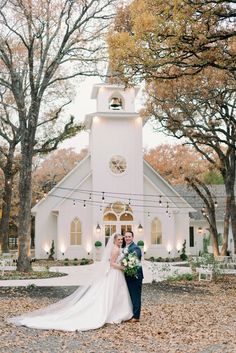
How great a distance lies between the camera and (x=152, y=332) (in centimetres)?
891

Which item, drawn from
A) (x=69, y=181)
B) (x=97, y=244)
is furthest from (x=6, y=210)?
(x=97, y=244)

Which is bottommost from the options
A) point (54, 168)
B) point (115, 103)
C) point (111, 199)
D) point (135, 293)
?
point (135, 293)

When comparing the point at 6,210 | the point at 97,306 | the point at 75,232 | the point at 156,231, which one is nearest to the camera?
the point at 97,306

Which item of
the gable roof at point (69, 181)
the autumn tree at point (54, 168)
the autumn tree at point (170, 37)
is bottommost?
the gable roof at point (69, 181)

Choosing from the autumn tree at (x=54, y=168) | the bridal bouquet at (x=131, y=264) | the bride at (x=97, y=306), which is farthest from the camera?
the autumn tree at (x=54, y=168)

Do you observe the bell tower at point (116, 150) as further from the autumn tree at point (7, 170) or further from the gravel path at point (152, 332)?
the gravel path at point (152, 332)

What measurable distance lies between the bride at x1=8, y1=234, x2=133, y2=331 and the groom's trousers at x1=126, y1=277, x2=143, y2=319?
0.08m

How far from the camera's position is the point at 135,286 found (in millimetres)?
10102

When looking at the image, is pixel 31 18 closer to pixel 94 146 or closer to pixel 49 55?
pixel 49 55

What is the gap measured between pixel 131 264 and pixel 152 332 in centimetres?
147

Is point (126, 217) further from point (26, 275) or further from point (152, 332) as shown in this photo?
point (152, 332)

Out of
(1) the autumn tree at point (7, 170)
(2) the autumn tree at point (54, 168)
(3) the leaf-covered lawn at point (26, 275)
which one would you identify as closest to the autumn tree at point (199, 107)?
(3) the leaf-covered lawn at point (26, 275)

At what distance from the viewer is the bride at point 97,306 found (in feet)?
30.7

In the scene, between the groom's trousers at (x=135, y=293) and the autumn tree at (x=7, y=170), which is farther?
the autumn tree at (x=7, y=170)
